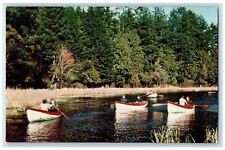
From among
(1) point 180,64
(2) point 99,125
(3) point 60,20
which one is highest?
(3) point 60,20

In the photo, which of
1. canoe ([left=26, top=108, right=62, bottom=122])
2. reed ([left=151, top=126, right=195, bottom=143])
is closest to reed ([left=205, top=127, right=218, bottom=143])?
reed ([left=151, top=126, right=195, bottom=143])

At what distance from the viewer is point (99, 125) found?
559 centimetres

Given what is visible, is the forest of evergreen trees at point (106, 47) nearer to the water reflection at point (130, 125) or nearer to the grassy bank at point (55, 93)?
the grassy bank at point (55, 93)

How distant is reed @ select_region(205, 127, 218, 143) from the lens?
5484mm

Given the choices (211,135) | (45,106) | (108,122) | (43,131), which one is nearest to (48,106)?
(45,106)

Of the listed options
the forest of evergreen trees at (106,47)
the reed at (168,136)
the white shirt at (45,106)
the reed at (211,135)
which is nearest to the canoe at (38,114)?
the white shirt at (45,106)

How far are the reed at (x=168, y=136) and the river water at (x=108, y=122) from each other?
0.03 m

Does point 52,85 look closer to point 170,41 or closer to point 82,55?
point 82,55

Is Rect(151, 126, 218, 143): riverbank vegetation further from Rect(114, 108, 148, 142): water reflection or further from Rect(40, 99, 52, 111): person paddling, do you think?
Rect(40, 99, 52, 111): person paddling

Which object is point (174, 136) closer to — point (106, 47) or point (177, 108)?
point (177, 108)

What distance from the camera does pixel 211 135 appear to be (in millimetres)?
5500

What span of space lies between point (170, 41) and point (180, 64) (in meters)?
0.20

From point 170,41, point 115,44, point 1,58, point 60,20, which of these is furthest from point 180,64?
point 1,58

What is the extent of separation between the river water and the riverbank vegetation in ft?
0.09
